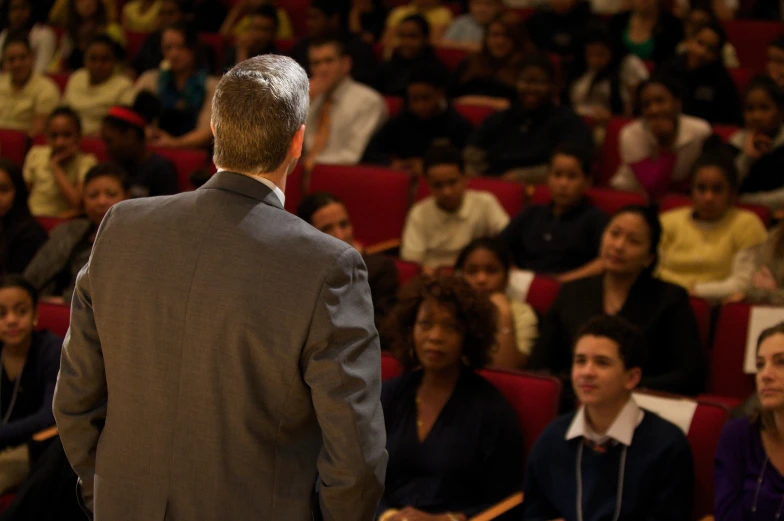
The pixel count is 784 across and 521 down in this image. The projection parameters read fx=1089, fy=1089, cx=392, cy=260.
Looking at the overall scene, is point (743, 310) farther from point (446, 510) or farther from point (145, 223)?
point (145, 223)

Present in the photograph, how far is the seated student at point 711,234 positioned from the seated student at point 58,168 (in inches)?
90.3

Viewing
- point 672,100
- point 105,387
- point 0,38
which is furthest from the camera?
point 0,38

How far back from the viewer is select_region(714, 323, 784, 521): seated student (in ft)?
7.34

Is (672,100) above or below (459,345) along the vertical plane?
above

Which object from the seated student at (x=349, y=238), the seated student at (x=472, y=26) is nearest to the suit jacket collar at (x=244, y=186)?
the seated student at (x=349, y=238)

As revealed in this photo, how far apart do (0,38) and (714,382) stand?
15.0ft

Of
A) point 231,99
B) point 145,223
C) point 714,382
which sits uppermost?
point 231,99

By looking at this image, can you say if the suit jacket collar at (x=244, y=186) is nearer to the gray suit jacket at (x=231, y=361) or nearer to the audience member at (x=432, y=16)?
the gray suit jacket at (x=231, y=361)

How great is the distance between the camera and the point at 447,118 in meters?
4.59

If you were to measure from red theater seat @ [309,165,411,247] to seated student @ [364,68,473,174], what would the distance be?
42 centimetres

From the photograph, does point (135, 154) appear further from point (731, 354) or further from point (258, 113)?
point (258, 113)

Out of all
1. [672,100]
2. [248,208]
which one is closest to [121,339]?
[248,208]

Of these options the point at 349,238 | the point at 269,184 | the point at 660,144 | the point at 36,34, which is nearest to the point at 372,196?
the point at 349,238

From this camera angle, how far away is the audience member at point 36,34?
612cm
